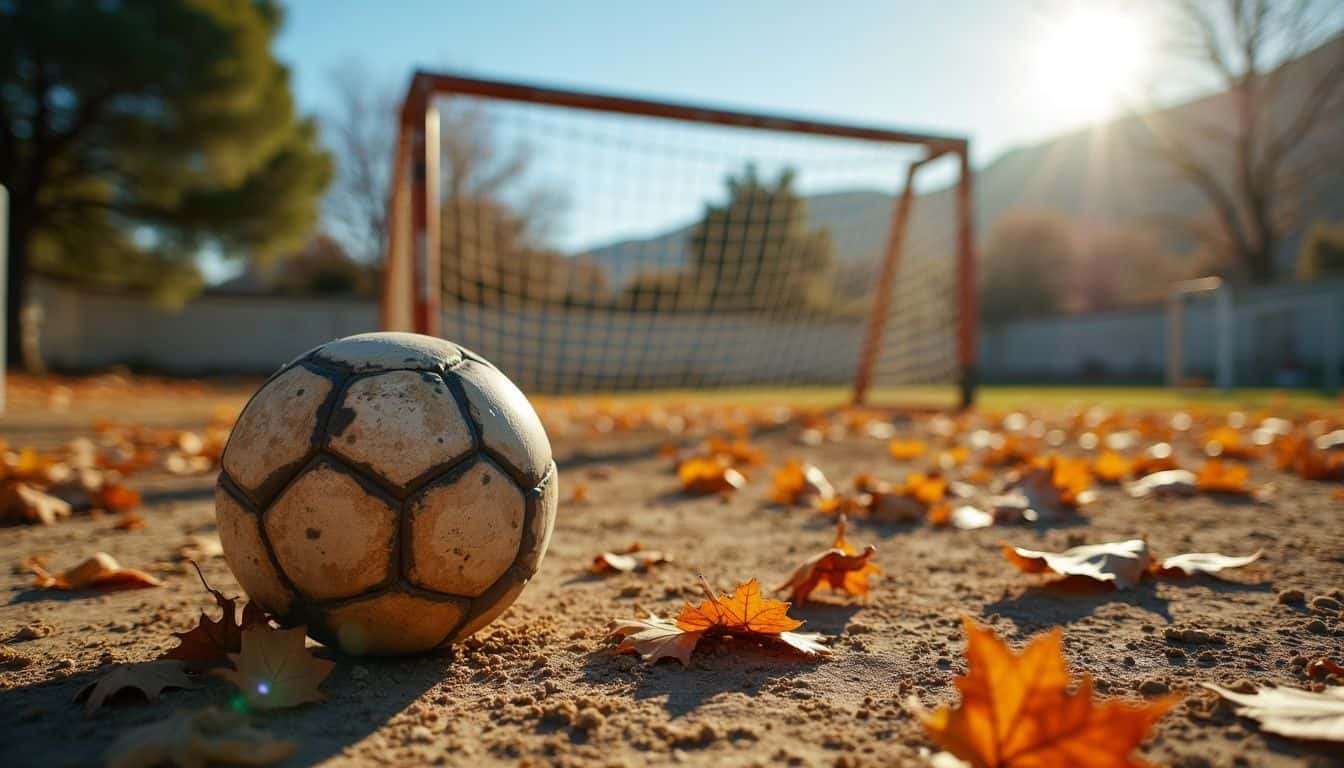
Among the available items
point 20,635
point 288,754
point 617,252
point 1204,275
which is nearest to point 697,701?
point 288,754

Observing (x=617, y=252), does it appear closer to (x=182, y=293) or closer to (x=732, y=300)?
(x=732, y=300)

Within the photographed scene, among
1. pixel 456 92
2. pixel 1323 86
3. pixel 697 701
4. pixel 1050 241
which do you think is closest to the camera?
pixel 697 701

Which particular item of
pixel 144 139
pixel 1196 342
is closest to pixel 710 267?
pixel 144 139

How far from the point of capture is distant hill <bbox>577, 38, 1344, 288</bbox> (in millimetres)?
9336

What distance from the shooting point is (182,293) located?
18.7m

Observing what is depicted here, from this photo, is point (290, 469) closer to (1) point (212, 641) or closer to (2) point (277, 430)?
(2) point (277, 430)

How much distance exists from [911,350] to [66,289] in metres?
19.6

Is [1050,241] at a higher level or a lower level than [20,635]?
higher

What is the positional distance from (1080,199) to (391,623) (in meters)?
82.1

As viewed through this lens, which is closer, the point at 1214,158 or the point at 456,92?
the point at 456,92

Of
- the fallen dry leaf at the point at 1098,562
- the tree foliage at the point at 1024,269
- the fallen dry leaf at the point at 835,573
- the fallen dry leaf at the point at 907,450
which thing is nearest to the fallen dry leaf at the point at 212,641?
the fallen dry leaf at the point at 835,573

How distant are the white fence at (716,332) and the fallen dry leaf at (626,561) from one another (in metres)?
8.42

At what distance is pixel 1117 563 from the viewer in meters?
2.15

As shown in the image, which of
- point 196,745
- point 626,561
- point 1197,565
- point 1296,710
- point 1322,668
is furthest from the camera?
point 626,561
